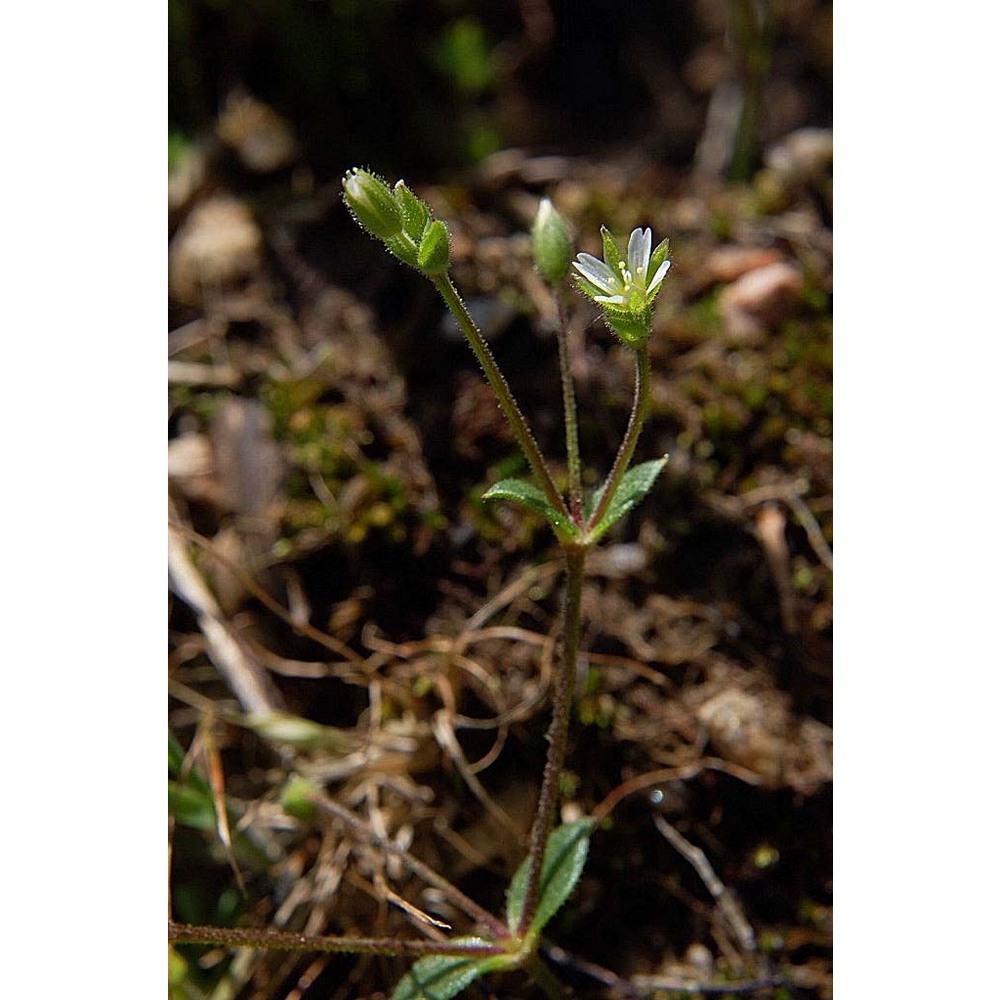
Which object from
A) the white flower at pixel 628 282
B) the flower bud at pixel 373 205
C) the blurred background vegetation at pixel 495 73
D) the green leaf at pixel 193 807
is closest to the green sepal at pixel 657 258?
the white flower at pixel 628 282

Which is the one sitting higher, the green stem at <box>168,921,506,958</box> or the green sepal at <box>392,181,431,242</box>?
the green sepal at <box>392,181,431,242</box>

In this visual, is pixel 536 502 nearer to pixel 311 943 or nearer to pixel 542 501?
pixel 542 501

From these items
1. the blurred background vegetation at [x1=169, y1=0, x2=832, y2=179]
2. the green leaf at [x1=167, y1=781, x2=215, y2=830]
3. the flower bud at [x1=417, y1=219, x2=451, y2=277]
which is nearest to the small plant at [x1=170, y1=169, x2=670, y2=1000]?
the flower bud at [x1=417, y1=219, x2=451, y2=277]

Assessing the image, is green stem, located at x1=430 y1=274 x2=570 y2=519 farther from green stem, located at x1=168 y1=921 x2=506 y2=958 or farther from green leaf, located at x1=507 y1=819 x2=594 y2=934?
green stem, located at x1=168 y1=921 x2=506 y2=958

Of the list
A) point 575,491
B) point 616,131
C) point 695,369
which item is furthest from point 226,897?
point 616,131

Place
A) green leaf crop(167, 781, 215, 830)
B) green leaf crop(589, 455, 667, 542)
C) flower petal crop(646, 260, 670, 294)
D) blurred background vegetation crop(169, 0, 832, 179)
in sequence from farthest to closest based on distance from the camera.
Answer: blurred background vegetation crop(169, 0, 832, 179)
green leaf crop(167, 781, 215, 830)
green leaf crop(589, 455, 667, 542)
flower petal crop(646, 260, 670, 294)

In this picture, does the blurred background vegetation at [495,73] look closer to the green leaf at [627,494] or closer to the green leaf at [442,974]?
the green leaf at [627,494]
